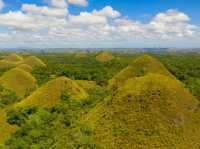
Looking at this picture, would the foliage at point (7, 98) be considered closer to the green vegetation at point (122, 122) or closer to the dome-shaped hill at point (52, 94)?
the dome-shaped hill at point (52, 94)

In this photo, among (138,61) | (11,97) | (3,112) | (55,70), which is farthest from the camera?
(55,70)

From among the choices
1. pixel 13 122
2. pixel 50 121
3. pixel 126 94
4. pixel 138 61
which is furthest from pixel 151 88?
pixel 138 61

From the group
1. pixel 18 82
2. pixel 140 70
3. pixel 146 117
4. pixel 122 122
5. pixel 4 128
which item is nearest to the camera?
pixel 146 117

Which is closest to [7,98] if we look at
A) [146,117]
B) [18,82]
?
[18,82]

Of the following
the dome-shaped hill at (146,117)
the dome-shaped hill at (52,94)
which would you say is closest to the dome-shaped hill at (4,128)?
the dome-shaped hill at (52,94)

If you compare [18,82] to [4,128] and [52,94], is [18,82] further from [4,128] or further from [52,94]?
[4,128]

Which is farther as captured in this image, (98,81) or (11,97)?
(98,81)

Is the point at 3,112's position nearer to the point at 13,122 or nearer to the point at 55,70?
the point at 13,122
